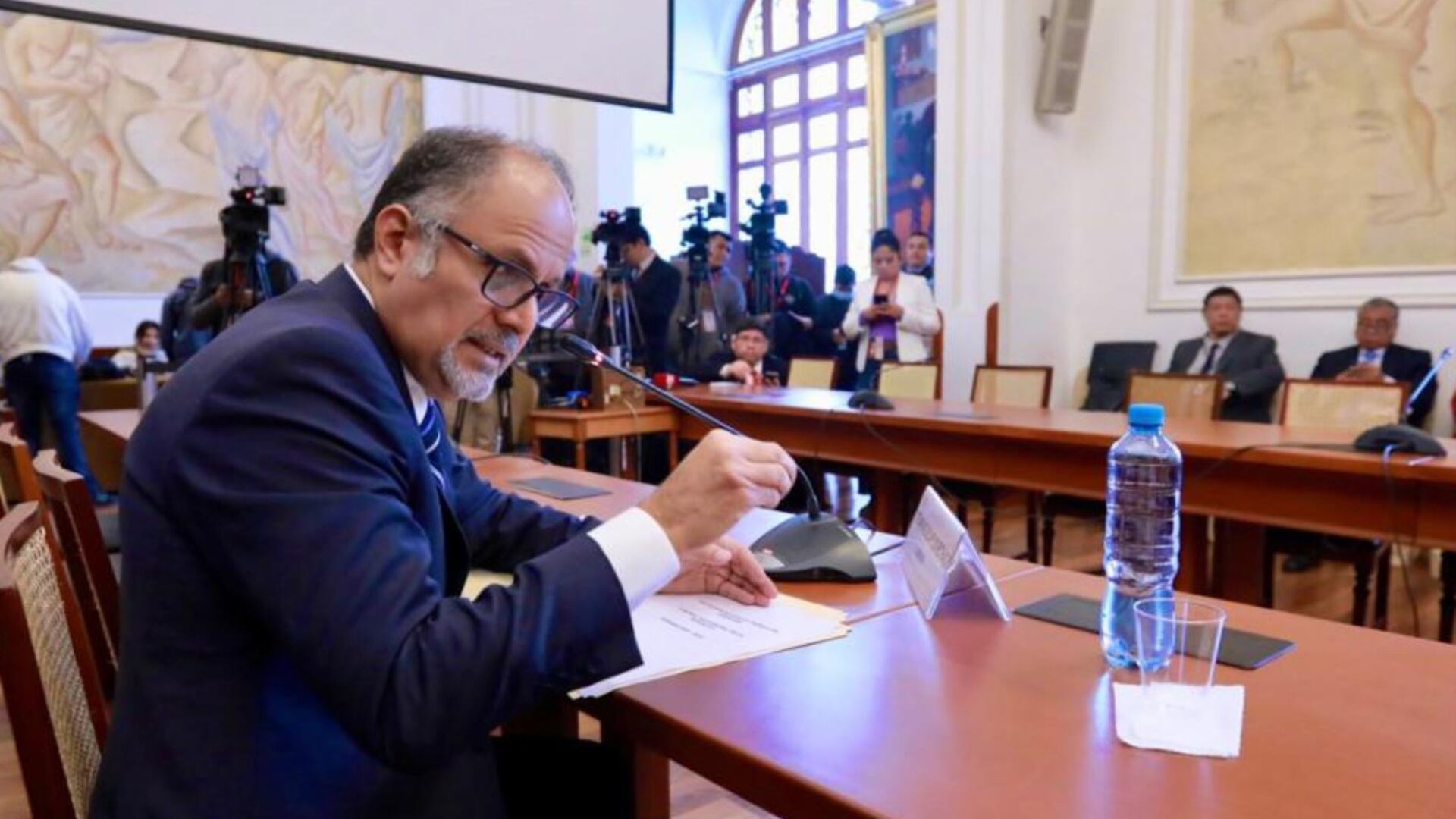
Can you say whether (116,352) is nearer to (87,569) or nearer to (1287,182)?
(87,569)

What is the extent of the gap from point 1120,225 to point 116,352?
6628 mm

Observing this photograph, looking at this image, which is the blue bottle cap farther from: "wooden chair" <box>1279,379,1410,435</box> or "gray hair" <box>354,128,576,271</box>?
"wooden chair" <box>1279,379,1410,435</box>

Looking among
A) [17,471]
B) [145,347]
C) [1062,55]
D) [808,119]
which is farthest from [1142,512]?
[808,119]

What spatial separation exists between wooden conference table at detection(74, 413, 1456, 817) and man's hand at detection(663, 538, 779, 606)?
13 cm

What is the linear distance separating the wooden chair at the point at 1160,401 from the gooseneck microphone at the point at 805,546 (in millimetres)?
1937

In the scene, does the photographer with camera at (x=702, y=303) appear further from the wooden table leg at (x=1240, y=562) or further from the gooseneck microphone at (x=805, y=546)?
the gooseneck microphone at (x=805, y=546)

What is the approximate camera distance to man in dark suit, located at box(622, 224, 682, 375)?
4.76m

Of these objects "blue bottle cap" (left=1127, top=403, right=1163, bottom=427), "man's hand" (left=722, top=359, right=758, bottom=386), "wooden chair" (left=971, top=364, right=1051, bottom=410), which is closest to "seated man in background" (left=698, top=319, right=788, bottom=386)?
"man's hand" (left=722, top=359, right=758, bottom=386)

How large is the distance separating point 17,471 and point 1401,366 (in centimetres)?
479

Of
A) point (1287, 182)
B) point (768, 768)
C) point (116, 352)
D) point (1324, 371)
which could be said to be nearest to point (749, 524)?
point (768, 768)

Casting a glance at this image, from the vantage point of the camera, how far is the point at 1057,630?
109 cm

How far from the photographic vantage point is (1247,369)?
15.2 ft

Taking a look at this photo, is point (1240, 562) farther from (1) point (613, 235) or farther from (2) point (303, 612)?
(1) point (613, 235)

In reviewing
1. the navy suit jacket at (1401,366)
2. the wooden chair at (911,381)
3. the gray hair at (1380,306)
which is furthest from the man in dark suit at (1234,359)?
the wooden chair at (911,381)
